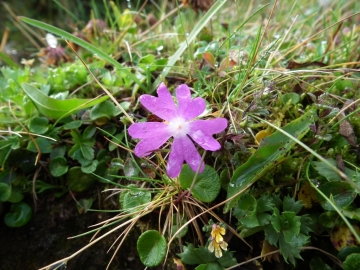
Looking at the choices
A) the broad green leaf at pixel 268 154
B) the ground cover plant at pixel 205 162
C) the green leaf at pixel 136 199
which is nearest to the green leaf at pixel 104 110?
the ground cover plant at pixel 205 162

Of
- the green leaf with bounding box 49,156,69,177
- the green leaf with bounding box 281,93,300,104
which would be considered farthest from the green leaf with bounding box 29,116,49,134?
the green leaf with bounding box 281,93,300,104

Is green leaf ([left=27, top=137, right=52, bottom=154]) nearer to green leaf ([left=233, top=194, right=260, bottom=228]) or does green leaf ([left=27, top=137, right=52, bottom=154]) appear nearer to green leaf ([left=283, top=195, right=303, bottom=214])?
green leaf ([left=233, top=194, right=260, bottom=228])

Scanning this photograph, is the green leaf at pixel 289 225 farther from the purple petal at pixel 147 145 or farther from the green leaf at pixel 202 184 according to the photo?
the purple petal at pixel 147 145

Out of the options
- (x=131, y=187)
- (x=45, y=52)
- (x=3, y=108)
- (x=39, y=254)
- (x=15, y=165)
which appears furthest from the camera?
(x=45, y=52)

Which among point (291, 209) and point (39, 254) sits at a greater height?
point (291, 209)

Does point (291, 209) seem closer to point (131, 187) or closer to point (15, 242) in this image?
point (131, 187)

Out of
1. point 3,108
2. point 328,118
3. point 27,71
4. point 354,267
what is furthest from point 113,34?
point 354,267
